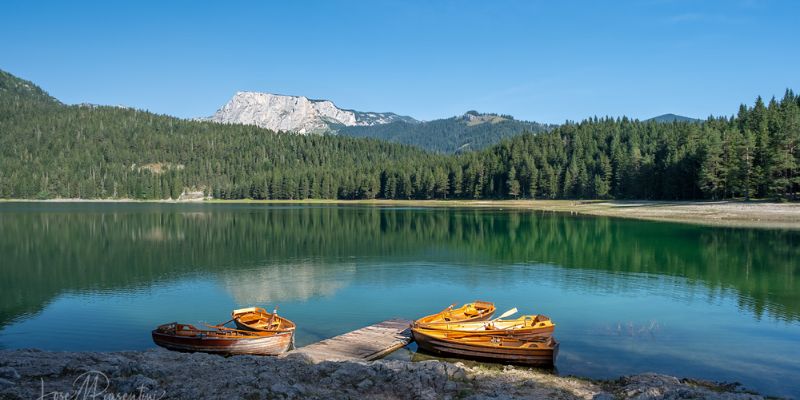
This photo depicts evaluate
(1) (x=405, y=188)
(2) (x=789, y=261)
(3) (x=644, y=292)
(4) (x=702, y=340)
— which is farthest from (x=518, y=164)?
(4) (x=702, y=340)

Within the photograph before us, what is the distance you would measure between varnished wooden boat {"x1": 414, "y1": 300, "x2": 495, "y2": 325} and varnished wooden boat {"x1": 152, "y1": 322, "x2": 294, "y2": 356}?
19.9 feet

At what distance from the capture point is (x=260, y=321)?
24500 millimetres

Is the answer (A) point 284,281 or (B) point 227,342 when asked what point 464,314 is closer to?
(B) point 227,342

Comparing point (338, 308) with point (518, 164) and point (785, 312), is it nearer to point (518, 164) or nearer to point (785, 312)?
point (785, 312)

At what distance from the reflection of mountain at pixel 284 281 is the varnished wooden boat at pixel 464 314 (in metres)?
10.9

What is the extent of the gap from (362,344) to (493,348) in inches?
217

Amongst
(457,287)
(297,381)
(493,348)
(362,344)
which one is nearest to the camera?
(297,381)

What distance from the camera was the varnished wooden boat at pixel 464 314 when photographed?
24.2m

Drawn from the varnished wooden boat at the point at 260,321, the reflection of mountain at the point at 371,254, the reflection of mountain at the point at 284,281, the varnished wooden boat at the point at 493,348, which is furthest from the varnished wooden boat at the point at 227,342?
the reflection of mountain at the point at 371,254

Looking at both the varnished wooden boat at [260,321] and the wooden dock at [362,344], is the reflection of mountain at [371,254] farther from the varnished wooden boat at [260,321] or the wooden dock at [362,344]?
the wooden dock at [362,344]

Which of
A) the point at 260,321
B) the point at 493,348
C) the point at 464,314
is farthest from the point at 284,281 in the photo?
the point at 493,348

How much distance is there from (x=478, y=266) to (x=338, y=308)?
18.7m

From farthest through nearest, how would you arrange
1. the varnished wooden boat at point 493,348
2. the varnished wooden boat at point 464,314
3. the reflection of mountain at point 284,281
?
the reflection of mountain at point 284,281 → the varnished wooden boat at point 464,314 → the varnished wooden boat at point 493,348

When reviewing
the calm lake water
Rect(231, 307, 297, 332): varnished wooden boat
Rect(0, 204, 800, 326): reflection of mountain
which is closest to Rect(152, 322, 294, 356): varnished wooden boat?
Rect(231, 307, 297, 332): varnished wooden boat
